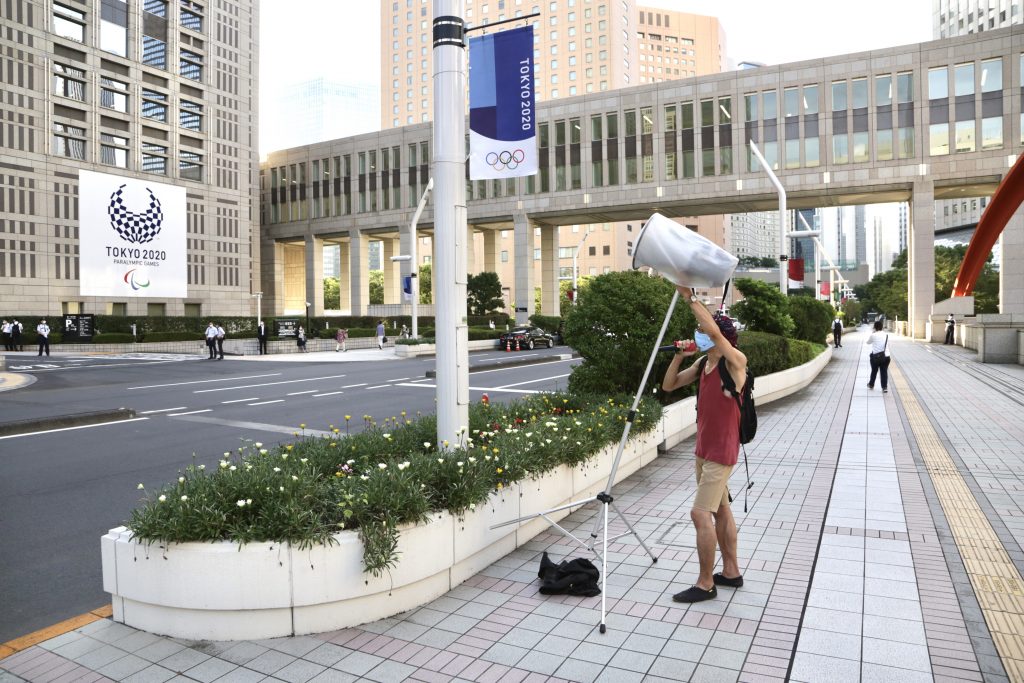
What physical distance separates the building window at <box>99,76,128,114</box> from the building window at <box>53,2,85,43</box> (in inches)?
132

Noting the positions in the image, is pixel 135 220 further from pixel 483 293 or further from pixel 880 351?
pixel 880 351

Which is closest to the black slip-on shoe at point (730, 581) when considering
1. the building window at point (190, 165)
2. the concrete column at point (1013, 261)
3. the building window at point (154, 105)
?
the concrete column at point (1013, 261)

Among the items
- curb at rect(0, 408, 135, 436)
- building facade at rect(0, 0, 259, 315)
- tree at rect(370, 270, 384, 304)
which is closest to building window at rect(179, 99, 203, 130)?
building facade at rect(0, 0, 259, 315)

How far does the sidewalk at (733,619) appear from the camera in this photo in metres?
3.74

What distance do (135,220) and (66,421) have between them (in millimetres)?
42306

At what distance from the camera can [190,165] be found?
63.3 m

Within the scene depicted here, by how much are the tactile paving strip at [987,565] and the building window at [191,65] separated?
2739 inches

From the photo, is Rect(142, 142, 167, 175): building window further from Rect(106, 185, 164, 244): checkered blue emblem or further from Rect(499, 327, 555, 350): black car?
Rect(499, 327, 555, 350): black car

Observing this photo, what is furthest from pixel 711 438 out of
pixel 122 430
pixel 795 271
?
pixel 795 271

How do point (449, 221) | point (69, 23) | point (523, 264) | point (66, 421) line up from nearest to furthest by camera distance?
point (449, 221) → point (66, 421) → point (69, 23) → point (523, 264)

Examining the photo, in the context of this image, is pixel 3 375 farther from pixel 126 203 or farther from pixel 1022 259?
pixel 1022 259

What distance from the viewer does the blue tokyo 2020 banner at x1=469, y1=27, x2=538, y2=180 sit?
19.8 feet

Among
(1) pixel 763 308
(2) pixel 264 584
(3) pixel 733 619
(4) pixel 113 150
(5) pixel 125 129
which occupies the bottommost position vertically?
(3) pixel 733 619

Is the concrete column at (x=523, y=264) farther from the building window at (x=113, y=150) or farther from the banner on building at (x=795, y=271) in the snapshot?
the building window at (x=113, y=150)
